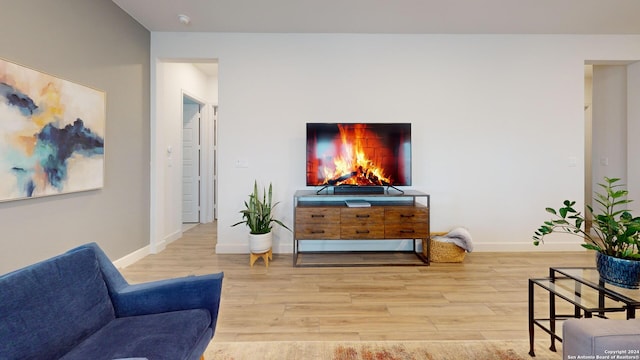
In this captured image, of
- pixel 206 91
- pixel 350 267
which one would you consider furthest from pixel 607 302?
pixel 206 91

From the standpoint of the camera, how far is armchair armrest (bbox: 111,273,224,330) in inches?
56.5

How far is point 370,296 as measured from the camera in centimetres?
244

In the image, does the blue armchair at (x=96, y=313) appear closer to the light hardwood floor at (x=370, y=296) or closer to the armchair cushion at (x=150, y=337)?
the armchair cushion at (x=150, y=337)

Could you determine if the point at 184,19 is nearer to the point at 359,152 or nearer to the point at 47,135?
the point at 47,135

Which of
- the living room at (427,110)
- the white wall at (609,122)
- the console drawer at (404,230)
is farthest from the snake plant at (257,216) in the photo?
the white wall at (609,122)

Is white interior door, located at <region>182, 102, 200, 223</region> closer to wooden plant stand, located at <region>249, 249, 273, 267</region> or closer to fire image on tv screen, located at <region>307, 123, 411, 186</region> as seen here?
wooden plant stand, located at <region>249, 249, 273, 267</region>

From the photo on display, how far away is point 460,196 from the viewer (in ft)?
12.0

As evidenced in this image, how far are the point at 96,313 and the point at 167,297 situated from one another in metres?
0.28

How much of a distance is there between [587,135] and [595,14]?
3.12 m

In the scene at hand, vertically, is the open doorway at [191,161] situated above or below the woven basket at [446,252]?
above

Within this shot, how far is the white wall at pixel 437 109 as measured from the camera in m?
3.61

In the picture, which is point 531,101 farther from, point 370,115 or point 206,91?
point 206,91

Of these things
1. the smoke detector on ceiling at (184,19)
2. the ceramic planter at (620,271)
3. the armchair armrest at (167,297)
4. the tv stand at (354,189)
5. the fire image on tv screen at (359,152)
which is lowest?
the armchair armrest at (167,297)

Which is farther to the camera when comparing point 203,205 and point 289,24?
point 203,205
